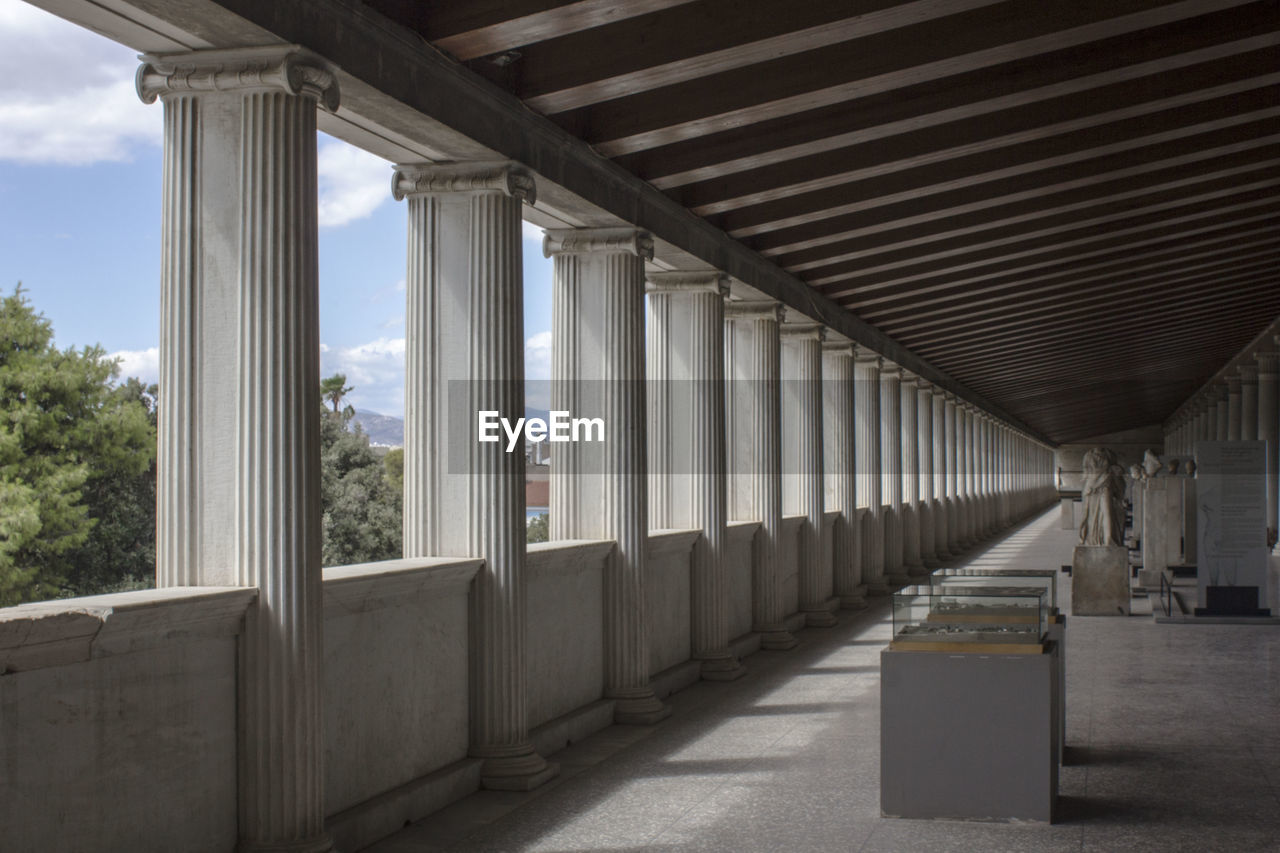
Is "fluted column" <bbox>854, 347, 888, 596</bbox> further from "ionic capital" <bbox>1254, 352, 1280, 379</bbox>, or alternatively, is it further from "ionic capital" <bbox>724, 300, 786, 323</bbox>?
"ionic capital" <bbox>1254, 352, 1280, 379</bbox>

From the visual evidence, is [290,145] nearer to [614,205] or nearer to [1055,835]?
[614,205]

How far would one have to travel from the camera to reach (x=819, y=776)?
7902mm

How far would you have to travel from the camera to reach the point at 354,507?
117 ft

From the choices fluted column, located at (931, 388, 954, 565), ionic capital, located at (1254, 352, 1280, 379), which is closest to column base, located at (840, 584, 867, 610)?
fluted column, located at (931, 388, 954, 565)

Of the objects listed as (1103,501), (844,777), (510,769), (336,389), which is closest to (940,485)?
(1103,501)

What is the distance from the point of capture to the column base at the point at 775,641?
1397 cm

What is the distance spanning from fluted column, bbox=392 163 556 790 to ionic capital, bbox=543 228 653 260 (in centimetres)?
199

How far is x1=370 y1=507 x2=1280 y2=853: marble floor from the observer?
648 centimetres

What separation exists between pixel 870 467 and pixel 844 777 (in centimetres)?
1332

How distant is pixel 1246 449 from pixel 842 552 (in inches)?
222

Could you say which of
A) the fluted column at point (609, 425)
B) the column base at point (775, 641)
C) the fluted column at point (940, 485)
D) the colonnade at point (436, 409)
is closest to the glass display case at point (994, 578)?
the colonnade at point (436, 409)

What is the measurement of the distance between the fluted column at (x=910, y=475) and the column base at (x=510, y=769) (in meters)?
16.7

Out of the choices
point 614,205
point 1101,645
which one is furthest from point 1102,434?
point 614,205

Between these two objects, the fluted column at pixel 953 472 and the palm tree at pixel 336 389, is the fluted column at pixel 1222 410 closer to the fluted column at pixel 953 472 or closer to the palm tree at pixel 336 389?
the fluted column at pixel 953 472
